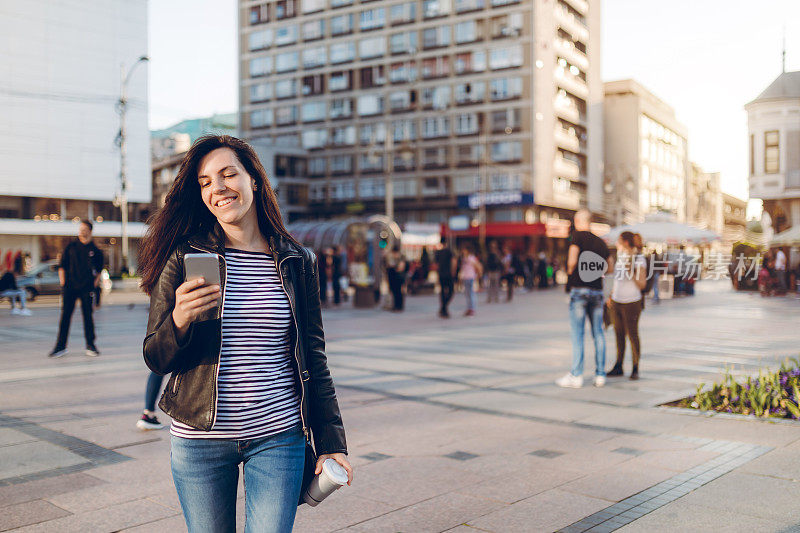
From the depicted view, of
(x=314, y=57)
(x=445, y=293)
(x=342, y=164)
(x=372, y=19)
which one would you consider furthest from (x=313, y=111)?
(x=445, y=293)

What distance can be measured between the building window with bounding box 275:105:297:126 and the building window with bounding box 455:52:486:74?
1828 cm

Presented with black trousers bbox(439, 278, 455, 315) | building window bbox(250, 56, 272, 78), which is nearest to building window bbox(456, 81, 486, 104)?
building window bbox(250, 56, 272, 78)

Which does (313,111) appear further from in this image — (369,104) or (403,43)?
(403,43)

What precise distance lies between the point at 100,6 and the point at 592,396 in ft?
176

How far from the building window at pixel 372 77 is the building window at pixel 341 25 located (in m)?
4.37

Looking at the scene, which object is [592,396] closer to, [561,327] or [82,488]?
[82,488]

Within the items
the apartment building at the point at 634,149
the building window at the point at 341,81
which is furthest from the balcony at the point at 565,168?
the building window at the point at 341,81

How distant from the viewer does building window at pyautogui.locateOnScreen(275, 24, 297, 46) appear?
237 ft

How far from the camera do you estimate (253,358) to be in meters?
2.36

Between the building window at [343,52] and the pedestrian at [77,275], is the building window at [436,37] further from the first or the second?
the pedestrian at [77,275]

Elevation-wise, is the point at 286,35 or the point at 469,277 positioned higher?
the point at 286,35

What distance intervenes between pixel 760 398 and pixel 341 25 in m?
67.5

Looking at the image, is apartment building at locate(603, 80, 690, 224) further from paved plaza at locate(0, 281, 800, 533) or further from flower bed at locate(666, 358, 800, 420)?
flower bed at locate(666, 358, 800, 420)

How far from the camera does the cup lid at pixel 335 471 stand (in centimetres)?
233
